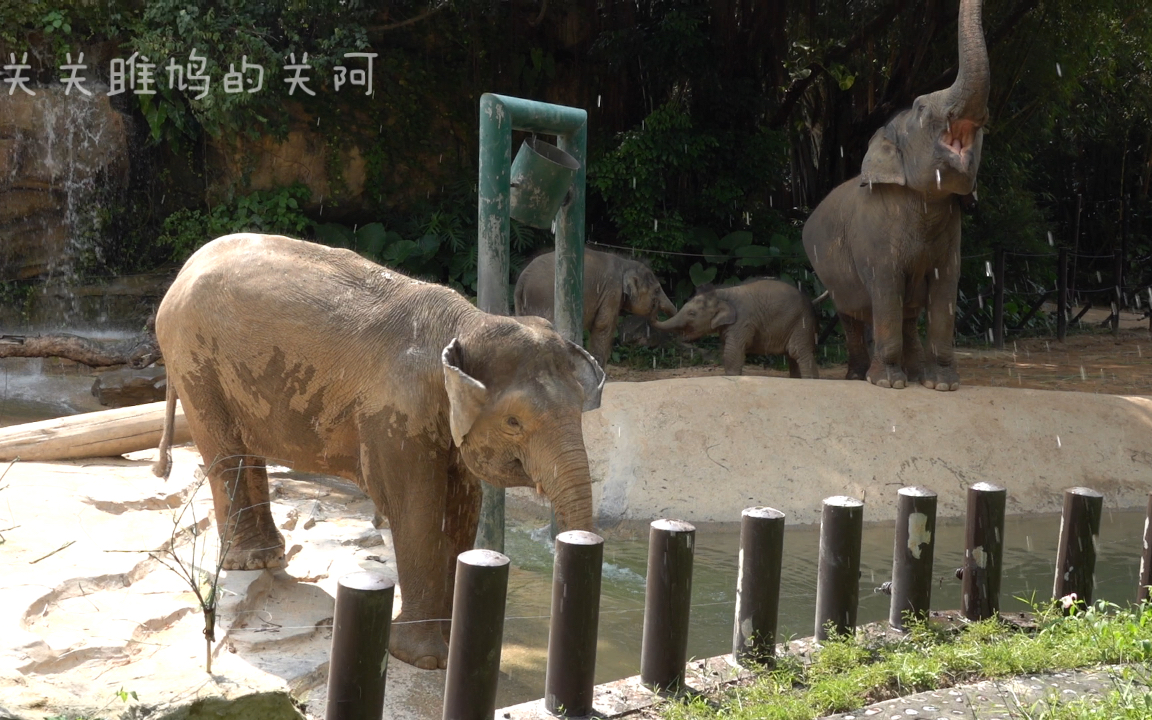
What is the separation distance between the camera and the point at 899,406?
8.66 metres

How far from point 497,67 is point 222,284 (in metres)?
12.1

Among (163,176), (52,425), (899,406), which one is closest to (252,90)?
(163,176)

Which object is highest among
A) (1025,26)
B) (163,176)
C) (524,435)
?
(1025,26)

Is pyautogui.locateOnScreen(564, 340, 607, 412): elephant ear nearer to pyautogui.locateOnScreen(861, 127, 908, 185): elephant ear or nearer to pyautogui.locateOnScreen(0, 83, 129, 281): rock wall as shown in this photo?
pyautogui.locateOnScreen(861, 127, 908, 185): elephant ear

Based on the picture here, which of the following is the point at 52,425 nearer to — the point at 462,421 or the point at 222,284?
the point at 222,284

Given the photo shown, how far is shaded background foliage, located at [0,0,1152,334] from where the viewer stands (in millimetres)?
13961

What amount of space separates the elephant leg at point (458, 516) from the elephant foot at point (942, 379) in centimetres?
559

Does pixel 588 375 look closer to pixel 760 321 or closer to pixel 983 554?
pixel 983 554

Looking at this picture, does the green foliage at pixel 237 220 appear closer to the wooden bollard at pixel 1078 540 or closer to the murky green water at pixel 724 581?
the murky green water at pixel 724 581

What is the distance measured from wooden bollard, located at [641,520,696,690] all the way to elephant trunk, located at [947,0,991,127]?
5902 millimetres

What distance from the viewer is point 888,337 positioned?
9.34 m

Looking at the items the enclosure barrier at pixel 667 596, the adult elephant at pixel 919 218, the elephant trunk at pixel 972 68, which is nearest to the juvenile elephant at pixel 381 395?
the enclosure barrier at pixel 667 596

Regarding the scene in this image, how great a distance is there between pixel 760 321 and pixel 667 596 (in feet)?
26.3

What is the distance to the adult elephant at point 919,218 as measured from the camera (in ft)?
28.1
